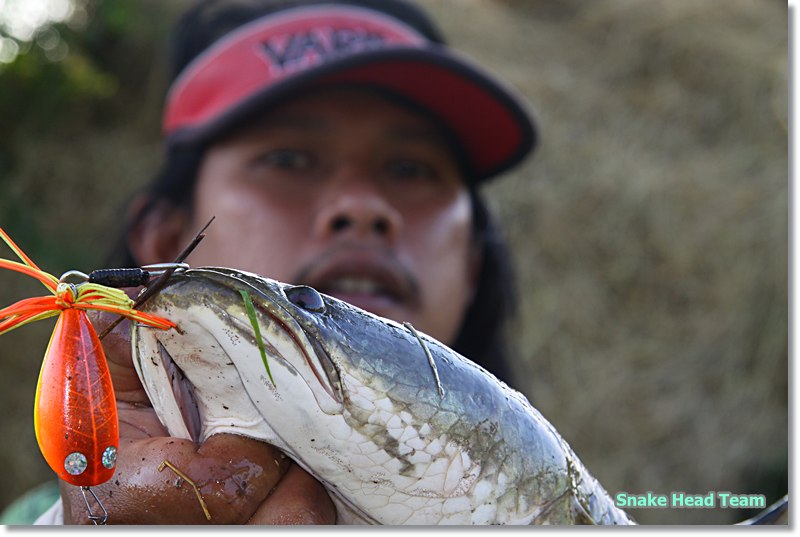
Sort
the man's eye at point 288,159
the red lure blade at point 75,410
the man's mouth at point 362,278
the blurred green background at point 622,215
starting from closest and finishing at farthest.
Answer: the red lure blade at point 75,410
the man's mouth at point 362,278
the man's eye at point 288,159
the blurred green background at point 622,215

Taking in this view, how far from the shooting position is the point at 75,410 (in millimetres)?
367

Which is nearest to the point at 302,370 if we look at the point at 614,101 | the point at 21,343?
the point at 21,343

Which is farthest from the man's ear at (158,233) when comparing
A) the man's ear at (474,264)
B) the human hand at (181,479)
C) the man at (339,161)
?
the human hand at (181,479)

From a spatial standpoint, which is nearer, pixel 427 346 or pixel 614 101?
pixel 427 346

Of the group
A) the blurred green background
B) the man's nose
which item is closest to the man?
the man's nose

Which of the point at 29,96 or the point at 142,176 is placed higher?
the point at 29,96

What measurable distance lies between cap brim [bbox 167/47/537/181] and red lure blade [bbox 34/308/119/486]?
63 cm

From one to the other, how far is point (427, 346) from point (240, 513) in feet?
0.42

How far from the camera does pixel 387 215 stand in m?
0.88

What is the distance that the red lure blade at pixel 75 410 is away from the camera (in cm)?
37

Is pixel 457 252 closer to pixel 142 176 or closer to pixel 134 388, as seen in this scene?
pixel 134 388

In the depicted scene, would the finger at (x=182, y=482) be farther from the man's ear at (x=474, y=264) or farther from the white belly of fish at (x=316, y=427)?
the man's ear at (x=474, y=264)

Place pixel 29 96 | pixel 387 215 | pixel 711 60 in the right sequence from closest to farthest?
pixel 387 215 < pixel 29 96 < pixel 711 60

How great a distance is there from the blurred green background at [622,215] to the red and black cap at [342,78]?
0.88 metres
